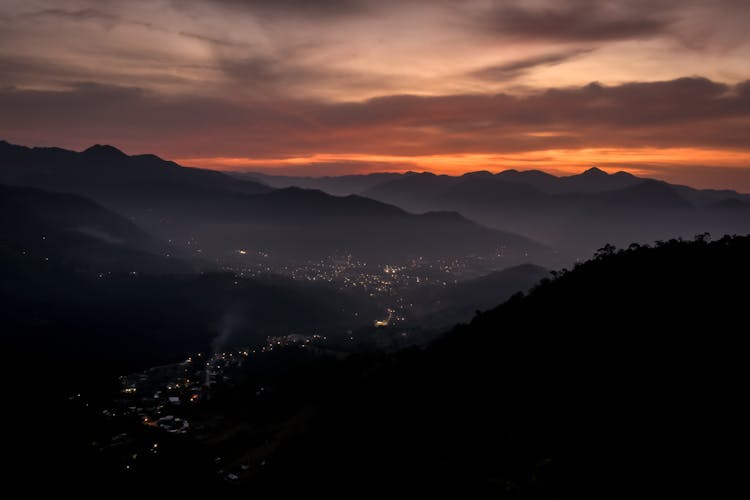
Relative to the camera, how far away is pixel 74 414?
119 meters

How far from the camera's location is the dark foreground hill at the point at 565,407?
33.2 m

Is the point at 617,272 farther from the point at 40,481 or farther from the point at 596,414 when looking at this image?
the point at 40,481

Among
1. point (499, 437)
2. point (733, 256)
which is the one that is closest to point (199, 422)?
point (499, 437)

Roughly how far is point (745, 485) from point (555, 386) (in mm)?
17724

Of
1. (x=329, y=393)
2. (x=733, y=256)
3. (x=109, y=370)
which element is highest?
(x=733, y=256)

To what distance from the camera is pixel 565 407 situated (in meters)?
41.5

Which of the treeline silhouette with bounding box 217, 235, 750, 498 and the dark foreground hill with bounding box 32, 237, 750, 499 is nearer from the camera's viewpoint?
the treeline silhouette with bounding box 217, 235, 750, 498

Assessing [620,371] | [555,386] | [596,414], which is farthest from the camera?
[555,386]

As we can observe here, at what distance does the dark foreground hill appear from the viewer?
33.2m

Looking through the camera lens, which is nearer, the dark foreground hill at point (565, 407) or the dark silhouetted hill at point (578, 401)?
the dark silhouetted hill at point (578, 401)

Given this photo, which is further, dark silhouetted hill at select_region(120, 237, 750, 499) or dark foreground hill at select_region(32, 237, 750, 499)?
dark foreground hill at select_region(32, 237, 750, 499)

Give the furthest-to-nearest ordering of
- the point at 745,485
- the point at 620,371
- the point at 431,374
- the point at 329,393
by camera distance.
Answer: the point at 329,393
the point at 431,374
the point at 620,371
the point at 745,485

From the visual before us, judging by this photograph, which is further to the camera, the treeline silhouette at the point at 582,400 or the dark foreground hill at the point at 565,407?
the dark foreground hill at the point at 565,407

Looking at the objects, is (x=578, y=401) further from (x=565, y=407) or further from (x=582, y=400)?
(x=565, y=407)
